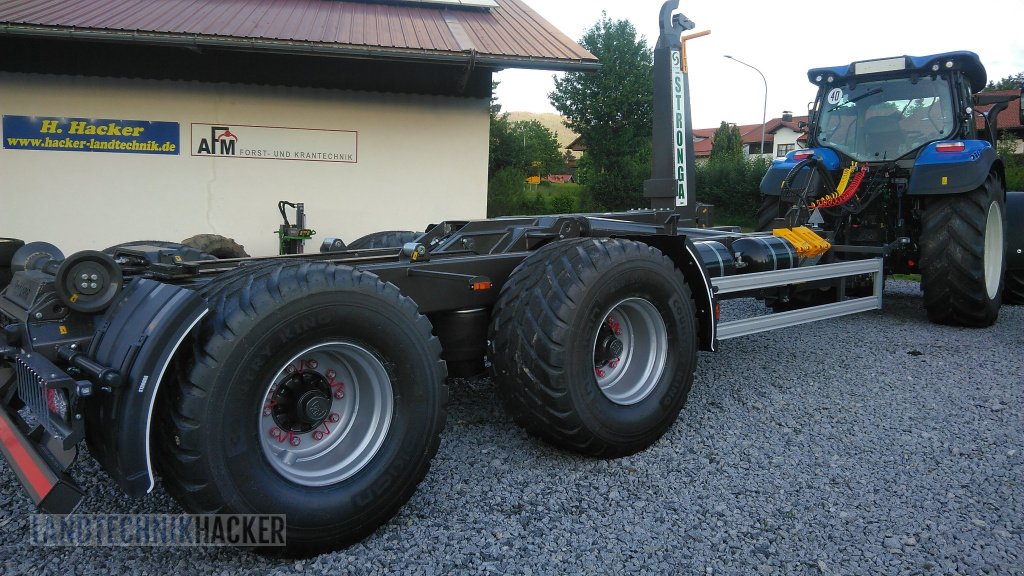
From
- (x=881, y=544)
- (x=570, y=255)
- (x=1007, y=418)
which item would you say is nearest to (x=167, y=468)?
(x=570, y=255)

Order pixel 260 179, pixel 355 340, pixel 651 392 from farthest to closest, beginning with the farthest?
pixel 260 179 < pixel 651 392 < pixel 355 340

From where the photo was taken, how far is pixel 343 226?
8797 mm


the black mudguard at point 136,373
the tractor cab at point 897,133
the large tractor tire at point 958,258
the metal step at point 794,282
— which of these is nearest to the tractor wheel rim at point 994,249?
the large tractor tire at point 958,258

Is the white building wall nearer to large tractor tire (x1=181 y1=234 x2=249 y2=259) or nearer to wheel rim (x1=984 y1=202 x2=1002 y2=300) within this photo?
large tractor tire (x1=181 y1=234 x2=249 y2=259)

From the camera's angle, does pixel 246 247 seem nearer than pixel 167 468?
No

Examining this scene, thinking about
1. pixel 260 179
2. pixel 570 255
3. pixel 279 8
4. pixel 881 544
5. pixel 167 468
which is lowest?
pixel 881 544

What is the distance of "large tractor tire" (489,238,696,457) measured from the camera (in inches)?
117

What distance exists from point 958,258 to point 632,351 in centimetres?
407

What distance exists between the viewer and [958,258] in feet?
19.3

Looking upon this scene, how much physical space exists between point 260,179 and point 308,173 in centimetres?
58

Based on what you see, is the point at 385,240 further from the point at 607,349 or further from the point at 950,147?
the point at 950,147

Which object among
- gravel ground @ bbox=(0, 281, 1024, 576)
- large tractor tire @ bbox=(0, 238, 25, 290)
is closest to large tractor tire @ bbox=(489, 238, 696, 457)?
gravel ground @ bbox=(0, 281, 1024, 576)

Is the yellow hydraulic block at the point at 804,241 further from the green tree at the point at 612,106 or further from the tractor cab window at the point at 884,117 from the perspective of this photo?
the green tree at the point at 612,106

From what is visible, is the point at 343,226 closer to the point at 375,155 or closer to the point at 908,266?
the point at 375,155
